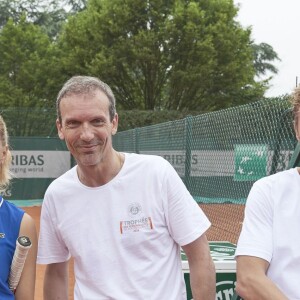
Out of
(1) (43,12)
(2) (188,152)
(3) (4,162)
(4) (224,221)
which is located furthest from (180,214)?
(1) (43,12)

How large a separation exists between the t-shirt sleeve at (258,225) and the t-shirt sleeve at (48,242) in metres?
0.73

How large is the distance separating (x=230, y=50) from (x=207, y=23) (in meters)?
1.37

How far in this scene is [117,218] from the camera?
220 cm

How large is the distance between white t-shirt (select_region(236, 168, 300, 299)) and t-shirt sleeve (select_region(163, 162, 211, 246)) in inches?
8.8

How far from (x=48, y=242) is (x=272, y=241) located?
89 cm

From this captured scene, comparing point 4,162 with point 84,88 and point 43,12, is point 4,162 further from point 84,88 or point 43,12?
point 43,12

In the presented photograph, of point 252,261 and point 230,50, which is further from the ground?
point 230,50

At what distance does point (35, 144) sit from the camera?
15.4 metres

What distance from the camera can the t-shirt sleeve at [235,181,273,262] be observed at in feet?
6.49

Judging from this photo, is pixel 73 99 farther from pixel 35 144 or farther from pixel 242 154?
pixel 35 144

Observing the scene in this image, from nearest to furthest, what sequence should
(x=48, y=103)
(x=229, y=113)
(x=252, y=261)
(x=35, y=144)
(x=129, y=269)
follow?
(x=252, y=261)
(x=129, y=269)
(x=229, y=113)
(x=35, y=144)
(x=48, y=103)

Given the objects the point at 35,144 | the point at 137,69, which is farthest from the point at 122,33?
the point at 35,144

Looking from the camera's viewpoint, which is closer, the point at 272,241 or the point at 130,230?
the point at 272,241

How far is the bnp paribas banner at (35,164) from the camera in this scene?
15352mm
